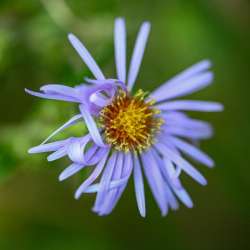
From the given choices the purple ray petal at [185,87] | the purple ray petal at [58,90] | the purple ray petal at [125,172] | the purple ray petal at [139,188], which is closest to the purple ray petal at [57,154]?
the purple ray petal at [58,90]

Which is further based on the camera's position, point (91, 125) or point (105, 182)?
point (105, 182)

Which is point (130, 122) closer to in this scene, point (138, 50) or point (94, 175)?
point (138, 50)

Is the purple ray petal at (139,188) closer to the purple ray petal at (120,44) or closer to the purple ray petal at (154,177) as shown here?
the purple ray petal at (154,177)

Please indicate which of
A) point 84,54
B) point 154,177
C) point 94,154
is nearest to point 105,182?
point 94,154

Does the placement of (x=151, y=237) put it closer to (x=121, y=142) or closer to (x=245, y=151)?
(x=245, y=151)

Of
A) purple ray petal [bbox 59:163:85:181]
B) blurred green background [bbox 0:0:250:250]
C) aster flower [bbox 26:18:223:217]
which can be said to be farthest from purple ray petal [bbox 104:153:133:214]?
blurred green background [bbox 0:0:250:250]

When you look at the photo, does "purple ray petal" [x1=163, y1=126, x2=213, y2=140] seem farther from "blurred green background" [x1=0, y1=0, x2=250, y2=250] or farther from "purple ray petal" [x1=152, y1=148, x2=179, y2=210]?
"blurred green background" [x1=0, y1=0, x2=250, y2=250]

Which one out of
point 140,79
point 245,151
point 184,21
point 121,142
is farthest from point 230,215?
point 121,142
